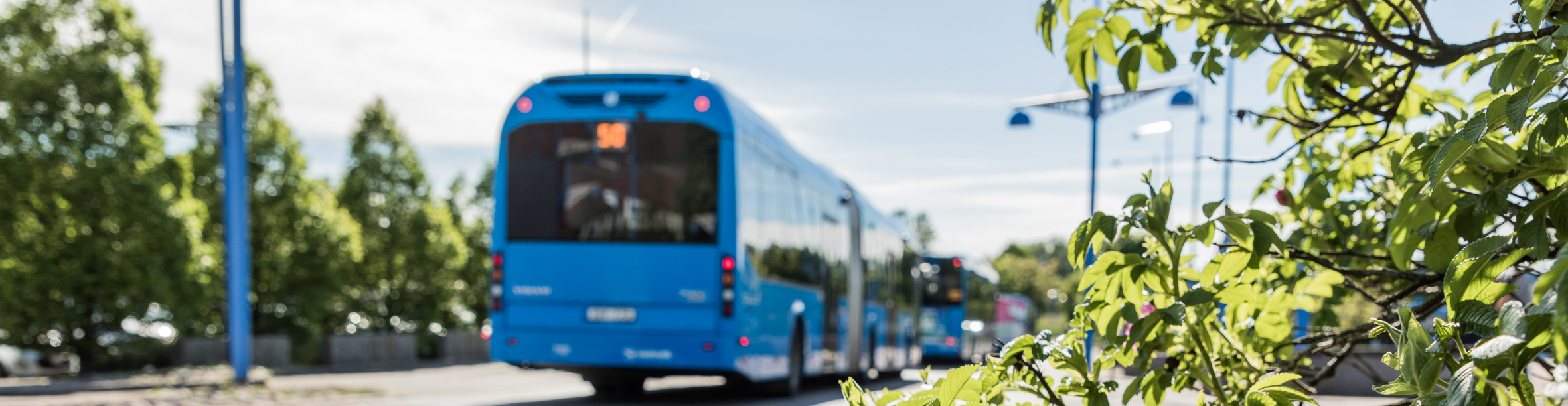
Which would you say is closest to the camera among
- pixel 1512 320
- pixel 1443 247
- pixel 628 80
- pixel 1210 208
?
pixel 1512 320

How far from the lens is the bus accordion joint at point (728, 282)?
37.7ft

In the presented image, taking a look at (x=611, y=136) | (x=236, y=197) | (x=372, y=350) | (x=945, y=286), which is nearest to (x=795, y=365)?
(x=611, y=136)

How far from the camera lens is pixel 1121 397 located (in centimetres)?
240

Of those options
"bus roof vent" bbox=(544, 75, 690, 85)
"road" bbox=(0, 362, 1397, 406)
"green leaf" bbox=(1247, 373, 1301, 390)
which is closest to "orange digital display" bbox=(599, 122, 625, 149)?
"bus roof vent" bbox=(544, 75, 690, 85)

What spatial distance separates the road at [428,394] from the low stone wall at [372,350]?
4.79 m

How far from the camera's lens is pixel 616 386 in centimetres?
1521

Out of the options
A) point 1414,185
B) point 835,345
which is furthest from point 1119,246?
point 835,345

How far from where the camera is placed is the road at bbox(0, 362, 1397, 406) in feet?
42.3

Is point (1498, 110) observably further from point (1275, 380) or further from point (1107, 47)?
point (1107, 47)

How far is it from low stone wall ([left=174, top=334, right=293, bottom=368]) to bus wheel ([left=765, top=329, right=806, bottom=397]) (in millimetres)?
10592

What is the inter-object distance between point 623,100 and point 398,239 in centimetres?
2008

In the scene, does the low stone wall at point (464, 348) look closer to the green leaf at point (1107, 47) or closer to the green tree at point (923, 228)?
the green leaf at point (1107, 47)

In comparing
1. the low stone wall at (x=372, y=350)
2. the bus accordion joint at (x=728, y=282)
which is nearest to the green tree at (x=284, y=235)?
the low stone wall at (x=372, y=350)

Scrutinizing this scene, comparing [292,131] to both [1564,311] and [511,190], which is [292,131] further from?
[1564,311]
